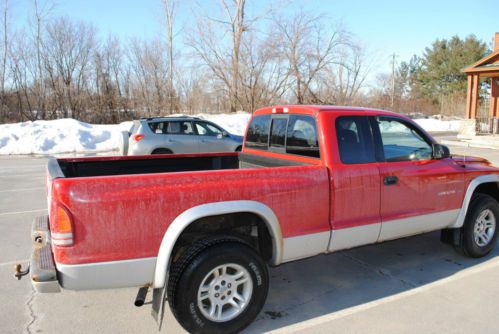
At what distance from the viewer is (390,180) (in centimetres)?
401

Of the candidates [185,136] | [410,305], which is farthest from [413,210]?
[185,136]

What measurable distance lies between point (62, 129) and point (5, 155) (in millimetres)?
3539

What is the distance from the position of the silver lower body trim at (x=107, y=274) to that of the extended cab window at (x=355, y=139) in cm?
202

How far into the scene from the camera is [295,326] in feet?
11.1

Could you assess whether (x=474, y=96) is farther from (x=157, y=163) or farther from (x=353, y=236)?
(x=157, y=163)

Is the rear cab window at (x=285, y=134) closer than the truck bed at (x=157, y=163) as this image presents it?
Yes

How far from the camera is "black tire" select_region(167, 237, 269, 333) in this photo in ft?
9.88

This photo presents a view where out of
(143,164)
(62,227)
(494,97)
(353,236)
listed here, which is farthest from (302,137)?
(494,97)

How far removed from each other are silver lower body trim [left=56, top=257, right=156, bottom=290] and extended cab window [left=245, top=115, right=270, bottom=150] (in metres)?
2.21

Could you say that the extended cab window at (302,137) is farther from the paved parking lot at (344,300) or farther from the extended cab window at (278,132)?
the paved parking lot at (344,300)

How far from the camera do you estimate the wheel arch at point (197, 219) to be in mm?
2938

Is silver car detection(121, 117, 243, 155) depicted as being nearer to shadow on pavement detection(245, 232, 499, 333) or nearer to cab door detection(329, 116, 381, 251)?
shadow on pavement detection(245, 232, 499, 333)

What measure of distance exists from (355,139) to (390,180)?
548 millimetres

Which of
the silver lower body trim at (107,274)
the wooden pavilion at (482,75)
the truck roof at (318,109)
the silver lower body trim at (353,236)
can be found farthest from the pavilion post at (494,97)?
the silver lower body trim at (107,274)
